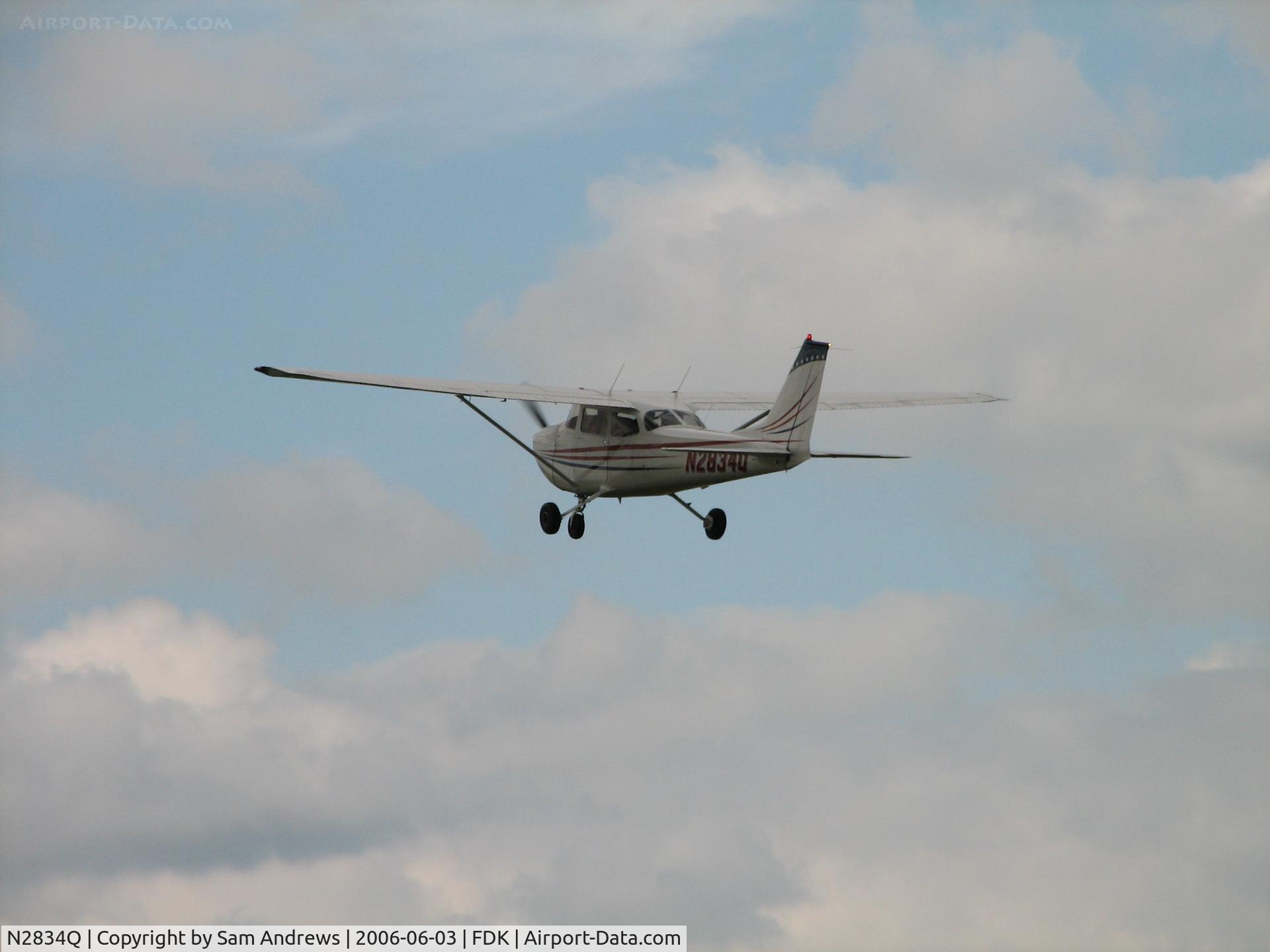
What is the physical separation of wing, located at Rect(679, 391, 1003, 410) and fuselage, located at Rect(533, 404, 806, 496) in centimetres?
279

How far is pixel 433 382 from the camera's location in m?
34.2

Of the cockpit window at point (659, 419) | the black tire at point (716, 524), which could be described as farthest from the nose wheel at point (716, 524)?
the cockpit window at point (659, 419)

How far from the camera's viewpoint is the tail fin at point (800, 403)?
30859mm

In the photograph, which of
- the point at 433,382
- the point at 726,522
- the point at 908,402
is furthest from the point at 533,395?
the point at 908,402

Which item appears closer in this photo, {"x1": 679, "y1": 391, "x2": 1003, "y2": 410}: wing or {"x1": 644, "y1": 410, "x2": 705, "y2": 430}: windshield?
{"x1": 644, "y1": 410, "x2": 705, "y2": 430}: windshield

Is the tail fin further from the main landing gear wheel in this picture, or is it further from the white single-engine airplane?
the main landing gear wheel

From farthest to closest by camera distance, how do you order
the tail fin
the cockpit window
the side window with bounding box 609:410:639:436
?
the side window with bounding box 609:410:639:436, the cockpit window, the tail fin

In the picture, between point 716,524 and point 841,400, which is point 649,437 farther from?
point 841,400

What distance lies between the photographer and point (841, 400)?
3762 centimetres

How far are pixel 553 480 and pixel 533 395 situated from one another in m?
2.00

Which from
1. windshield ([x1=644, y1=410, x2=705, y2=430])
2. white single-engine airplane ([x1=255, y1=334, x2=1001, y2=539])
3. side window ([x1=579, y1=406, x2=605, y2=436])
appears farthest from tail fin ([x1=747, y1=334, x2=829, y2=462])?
side window ([x1=579, y1=406, x2=605, y2=436])

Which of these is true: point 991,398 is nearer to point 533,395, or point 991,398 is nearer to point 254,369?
point 533,395

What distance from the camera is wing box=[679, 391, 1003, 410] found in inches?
1444

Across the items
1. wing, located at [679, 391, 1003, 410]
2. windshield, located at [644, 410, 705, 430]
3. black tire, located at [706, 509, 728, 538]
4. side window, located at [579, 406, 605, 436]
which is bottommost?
black tire, located at [706, 509, 728, 538]
